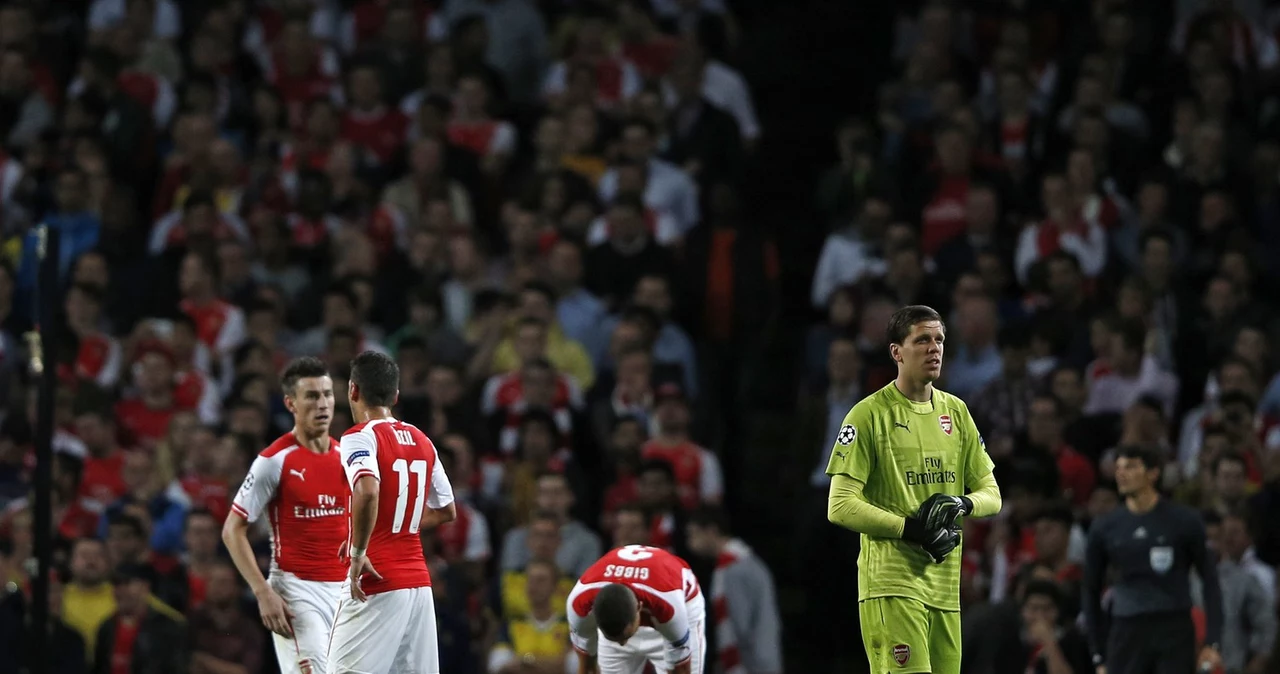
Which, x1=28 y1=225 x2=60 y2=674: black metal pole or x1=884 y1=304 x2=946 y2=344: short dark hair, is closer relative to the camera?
x1=884 y1=304 x2=946 y2=344: short dark hair

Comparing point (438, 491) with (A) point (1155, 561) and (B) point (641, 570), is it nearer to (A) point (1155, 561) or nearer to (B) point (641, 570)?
(B) point (641, 570)

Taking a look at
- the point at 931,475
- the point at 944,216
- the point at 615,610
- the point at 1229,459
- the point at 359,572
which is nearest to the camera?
the point at 931,475

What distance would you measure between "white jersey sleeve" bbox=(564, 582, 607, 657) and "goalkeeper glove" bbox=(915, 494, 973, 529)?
2.10m

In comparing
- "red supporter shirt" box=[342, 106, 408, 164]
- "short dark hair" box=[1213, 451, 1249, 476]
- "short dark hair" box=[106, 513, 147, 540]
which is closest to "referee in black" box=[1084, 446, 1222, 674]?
"short dark hair" box=[1213, 451, 1249, 476]

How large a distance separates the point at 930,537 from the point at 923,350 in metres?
0.89

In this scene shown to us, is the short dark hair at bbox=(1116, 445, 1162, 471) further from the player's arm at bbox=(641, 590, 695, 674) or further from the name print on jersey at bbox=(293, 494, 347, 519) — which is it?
the name print on jersey at bbox=(293, 494, 347, 519)

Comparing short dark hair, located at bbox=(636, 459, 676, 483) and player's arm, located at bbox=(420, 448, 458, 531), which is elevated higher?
short dark hair, located at bbox=(636, 459, 676, 483)

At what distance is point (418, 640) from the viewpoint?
9.39m

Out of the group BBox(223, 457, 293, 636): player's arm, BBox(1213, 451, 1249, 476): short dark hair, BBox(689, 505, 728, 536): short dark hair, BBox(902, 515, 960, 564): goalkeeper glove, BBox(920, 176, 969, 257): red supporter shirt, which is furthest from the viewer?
BBox(920, 176, 969, 257): red supporter shirt

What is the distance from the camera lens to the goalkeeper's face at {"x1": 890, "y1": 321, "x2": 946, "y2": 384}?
891 cm

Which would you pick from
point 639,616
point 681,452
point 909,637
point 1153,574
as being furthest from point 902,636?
point 681,452

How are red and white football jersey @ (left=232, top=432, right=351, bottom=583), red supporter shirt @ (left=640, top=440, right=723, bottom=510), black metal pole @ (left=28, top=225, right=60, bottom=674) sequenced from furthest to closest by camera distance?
red supporter shirt @ (left=640, top=440, right=723, bottom=510) → black metal pole @ (left=28, top=225, right=60, bottom=674) → red and white football jersey @ (left=232, top=432, right=351, bottom=583)

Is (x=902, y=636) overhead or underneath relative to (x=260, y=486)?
underneath

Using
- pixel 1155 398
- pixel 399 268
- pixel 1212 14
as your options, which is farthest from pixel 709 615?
pixel 1212 14
